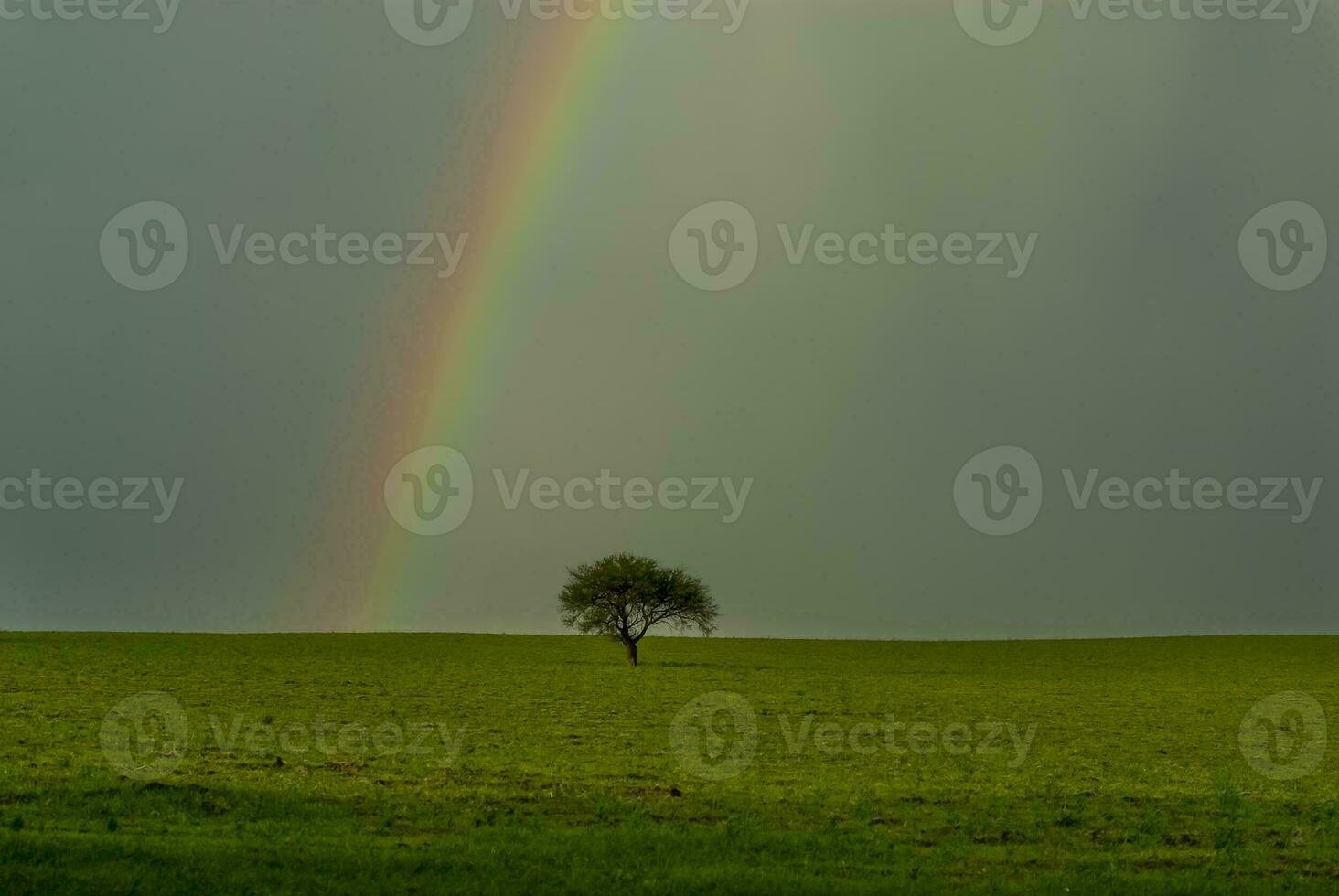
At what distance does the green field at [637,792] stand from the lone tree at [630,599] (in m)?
24.5

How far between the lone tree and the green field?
80.3ft

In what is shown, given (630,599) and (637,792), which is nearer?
(637,792)

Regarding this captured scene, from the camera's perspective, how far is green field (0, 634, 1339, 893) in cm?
2166

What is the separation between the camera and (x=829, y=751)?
40.4 metres

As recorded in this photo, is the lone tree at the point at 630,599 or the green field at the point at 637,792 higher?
the lone tree at the point at 630,599

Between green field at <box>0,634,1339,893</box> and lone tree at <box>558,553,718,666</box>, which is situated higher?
lone tree at <box>558,553,718,666</box>

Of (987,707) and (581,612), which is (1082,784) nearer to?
(987,707)

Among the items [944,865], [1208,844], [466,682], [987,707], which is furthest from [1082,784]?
[466,682]

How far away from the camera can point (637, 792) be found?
30.2 meters

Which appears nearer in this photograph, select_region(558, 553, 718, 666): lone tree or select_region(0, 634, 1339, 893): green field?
select_region(0, 634, 1339, 893): green field

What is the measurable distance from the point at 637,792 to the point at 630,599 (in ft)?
211

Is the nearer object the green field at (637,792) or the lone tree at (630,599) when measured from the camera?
the green field at (637,792)

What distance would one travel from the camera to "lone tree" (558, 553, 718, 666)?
94375mm

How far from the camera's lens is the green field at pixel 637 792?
2166 cm
